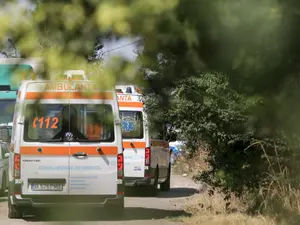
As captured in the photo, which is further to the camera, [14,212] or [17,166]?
[14,212]

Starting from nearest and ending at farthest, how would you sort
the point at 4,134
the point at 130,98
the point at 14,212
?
the point at 130,98, the point at 14,212, the point at 4,134

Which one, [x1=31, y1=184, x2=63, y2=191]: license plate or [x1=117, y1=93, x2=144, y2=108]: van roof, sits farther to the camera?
[x1=31, y1=184, x2=63, y2=191]: license plate

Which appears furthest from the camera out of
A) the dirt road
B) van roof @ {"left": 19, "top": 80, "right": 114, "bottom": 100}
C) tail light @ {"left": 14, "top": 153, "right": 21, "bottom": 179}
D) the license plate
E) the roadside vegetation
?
the dirt road

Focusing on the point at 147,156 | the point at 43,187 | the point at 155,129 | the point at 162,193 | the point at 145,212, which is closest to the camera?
the point at 155,129

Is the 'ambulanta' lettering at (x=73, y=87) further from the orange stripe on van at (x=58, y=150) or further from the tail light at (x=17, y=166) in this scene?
the tail light at (x=17, y=166)

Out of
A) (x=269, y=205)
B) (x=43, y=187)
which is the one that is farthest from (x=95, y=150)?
(x=269, y=205)

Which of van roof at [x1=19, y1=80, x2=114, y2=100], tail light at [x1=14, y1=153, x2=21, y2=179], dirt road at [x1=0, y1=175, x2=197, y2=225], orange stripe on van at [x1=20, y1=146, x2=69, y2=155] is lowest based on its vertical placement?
dirt road at [x1=0, y1=175, x2=197, y2=225]

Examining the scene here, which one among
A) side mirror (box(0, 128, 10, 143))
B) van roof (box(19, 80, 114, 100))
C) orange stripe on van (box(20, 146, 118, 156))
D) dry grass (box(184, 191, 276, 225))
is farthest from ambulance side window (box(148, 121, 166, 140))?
side mirror (box(0, 128, 10, 143))

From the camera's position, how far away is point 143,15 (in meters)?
1.65

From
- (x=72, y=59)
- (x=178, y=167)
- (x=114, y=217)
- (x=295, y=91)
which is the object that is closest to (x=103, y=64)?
(x=72, y=59)

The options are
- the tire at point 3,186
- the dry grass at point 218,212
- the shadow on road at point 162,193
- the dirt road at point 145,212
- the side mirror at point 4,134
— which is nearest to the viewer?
the dry grass at point 218,212

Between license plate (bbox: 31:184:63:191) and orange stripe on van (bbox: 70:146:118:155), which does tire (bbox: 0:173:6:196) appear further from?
orange stripe on van (bbox: 70:146:118:155)

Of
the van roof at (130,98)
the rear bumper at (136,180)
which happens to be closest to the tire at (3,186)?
the rear bumper at (136,180)

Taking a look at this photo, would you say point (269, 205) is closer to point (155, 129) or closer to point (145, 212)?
point (145, 212)
